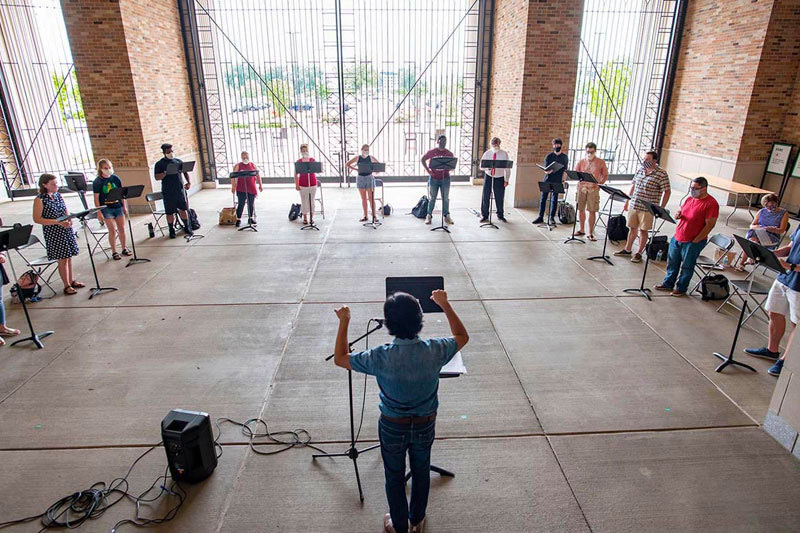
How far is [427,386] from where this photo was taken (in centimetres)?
284

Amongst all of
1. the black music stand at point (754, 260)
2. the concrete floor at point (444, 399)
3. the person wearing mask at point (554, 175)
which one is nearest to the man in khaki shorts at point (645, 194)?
the concrete floor at point (444, 399)

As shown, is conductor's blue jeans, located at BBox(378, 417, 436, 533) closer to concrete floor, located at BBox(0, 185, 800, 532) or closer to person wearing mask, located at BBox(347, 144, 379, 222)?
concrete floor, located at BBox(0, 185, 800, 532)

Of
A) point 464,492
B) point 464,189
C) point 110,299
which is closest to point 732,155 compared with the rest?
point 464,189

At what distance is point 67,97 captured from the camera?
14273mm

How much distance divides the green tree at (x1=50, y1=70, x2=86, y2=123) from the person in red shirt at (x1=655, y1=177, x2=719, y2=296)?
15687 millimetres

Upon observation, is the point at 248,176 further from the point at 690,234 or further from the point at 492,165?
the point at 690,234

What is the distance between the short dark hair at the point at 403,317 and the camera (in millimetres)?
2730

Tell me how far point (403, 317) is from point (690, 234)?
19.0 ft

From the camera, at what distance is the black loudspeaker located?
365cm

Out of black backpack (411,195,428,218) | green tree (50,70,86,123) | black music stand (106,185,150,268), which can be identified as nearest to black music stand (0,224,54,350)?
black music stand (106,185,150,268)

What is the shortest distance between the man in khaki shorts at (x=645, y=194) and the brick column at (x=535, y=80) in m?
3.90

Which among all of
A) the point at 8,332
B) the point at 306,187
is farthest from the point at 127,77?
the point at 8,332

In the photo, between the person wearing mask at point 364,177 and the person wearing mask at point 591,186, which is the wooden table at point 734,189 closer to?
the person wearing mask at point 591,186

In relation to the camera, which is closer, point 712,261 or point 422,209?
point 712,261
